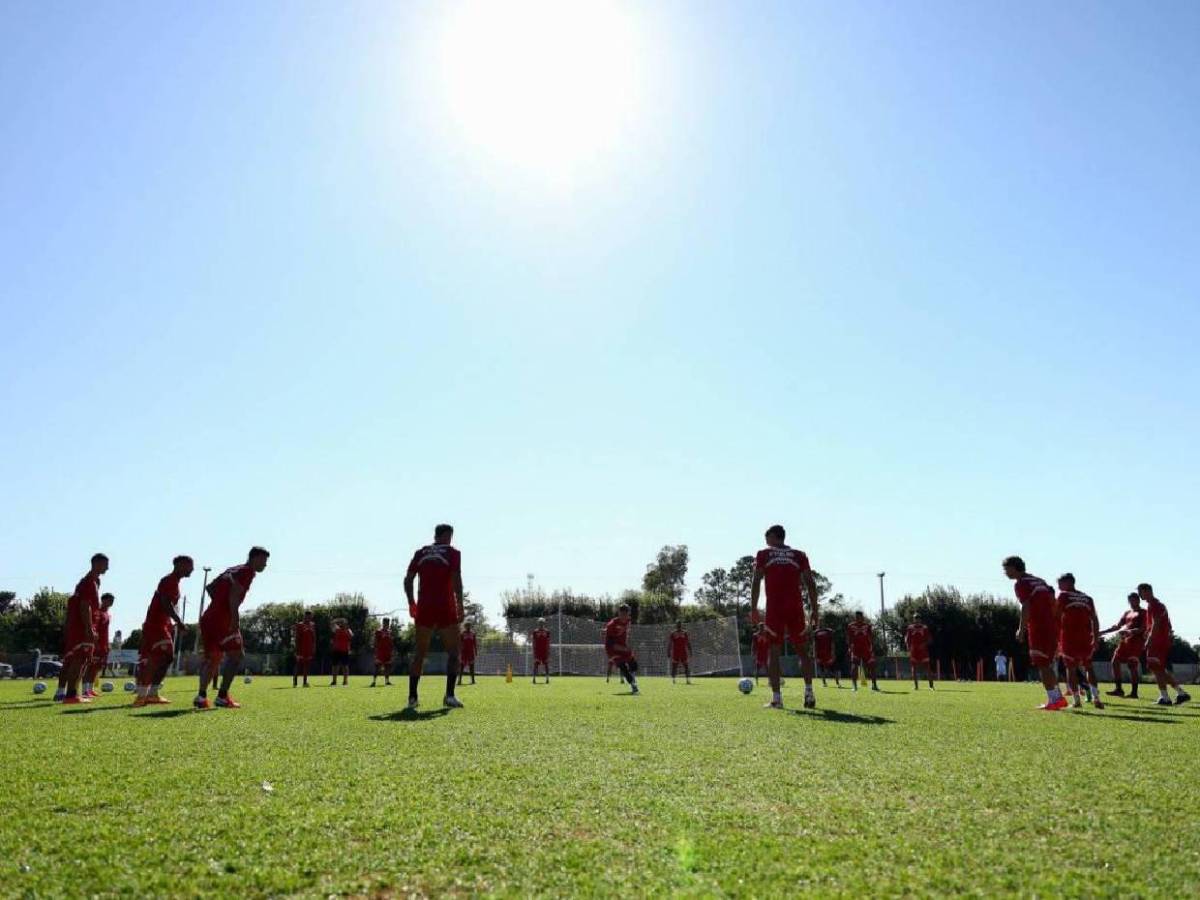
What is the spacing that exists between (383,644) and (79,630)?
15018 millimetres

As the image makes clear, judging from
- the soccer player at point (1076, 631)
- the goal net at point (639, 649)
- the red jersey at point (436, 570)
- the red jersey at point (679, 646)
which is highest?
the red jersey at point (436, 570)

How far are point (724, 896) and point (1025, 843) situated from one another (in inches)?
51.4

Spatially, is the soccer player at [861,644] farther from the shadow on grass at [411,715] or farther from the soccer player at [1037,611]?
the shadow on grass at [411,715]

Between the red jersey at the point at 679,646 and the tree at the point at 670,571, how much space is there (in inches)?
3345

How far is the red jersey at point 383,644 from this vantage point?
26.7 meters

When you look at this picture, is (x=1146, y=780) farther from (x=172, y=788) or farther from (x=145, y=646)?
(x=145, y=646)

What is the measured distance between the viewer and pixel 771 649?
10242 mm

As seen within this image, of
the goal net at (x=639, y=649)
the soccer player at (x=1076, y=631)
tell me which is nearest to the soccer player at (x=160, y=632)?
the soccer player at (x=1076, y=631)

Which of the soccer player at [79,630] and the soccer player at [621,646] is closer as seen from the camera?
the soccer player at [79,630]

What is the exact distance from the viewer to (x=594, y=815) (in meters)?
3.34

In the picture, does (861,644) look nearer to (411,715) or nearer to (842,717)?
(842,717)

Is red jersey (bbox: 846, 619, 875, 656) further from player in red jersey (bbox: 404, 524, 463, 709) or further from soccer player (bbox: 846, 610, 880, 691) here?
player in red jersey (bbox: 404, 524, 463, 709)

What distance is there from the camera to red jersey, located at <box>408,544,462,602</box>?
32.4 feet

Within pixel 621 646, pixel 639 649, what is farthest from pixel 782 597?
pixel 639 649
